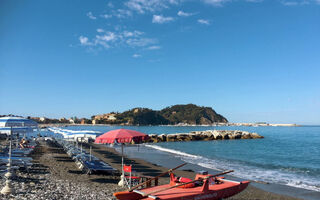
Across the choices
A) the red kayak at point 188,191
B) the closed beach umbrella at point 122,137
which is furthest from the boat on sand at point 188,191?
the closed beach umbrella at point 122,137

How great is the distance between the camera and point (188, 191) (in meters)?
8.63

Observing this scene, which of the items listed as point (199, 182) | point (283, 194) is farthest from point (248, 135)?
point (199, 182)

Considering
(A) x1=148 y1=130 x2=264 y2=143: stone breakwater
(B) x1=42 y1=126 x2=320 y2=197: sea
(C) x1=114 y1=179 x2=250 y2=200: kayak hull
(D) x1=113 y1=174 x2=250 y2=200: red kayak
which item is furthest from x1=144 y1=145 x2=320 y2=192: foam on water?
(A) x1=148 y1=130 x2=264 y2=143: stone breakwater

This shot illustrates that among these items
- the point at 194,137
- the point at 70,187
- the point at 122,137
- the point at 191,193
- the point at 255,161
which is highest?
the point at 122,137

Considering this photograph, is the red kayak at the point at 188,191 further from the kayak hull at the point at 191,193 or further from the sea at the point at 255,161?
the sea at the point at 255,161

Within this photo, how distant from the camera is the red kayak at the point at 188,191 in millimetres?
8102

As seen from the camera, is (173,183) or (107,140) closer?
(173,183)

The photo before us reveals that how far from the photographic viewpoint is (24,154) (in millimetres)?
18859

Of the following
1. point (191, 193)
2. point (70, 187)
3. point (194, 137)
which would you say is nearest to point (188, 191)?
point (191, 193)

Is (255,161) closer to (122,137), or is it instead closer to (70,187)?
(122,137)

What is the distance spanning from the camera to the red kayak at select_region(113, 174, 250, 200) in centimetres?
810

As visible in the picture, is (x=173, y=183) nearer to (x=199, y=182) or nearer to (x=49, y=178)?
(x=199, y=182)

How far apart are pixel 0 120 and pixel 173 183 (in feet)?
24.2

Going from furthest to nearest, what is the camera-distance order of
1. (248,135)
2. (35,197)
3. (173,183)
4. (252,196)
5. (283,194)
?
(248,135)
(283,194)
(252,196)
(173,183)
(35,197)
